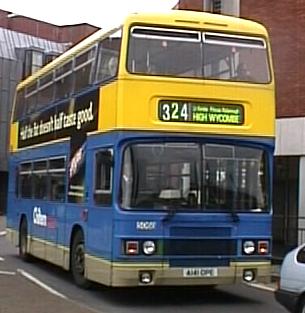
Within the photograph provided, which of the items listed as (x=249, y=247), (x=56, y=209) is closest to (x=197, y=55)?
(x=249, y=247)

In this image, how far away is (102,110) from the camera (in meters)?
12.9

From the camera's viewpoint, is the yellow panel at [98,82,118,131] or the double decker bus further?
the yellow panel at [98,82,118,131]

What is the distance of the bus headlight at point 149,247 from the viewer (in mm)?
11883

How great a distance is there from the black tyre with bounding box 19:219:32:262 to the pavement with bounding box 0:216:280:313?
8.25ft

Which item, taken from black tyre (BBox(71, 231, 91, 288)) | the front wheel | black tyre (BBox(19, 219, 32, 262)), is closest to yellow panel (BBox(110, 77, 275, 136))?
black tyre (BBox(71, 231, 91, 288))

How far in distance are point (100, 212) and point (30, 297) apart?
1.74 meters

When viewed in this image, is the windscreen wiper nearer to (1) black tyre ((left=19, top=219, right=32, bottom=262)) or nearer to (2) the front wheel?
(2) the front wheel

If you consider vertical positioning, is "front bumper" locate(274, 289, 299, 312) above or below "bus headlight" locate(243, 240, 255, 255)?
below

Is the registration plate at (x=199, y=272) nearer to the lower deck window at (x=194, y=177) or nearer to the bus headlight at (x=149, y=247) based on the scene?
the bus headlight at (x=149, y=247)

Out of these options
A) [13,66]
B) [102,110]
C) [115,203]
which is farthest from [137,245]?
[13,66]

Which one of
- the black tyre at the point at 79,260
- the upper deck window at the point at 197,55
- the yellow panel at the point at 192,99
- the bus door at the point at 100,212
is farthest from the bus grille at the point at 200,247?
the upper deck window at the point at 197,55

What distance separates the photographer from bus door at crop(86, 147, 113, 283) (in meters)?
12.2

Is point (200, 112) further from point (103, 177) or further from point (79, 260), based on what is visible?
point (79, 260)

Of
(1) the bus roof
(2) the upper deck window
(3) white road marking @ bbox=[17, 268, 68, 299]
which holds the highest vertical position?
(1) the bus roof
